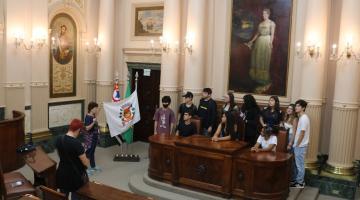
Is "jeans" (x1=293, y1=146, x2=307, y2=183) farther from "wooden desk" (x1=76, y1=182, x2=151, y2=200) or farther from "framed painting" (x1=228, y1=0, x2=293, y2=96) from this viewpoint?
"wooden desk" (x1=76, y1=182, x2=151, y2=200)

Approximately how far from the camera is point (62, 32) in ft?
35.9

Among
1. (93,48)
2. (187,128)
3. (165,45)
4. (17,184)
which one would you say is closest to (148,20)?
(165,45)

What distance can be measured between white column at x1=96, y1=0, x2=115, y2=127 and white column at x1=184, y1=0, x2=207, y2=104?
2.75 meters

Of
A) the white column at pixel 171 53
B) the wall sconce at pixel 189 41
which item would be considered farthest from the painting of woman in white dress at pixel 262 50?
the white column at pixel 171 53

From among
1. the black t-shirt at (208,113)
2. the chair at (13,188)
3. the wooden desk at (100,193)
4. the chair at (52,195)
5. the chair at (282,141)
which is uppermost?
the black t-shirt at (208,113)

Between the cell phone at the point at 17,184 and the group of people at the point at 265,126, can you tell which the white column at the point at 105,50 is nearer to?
the group of people at the point at 265,126

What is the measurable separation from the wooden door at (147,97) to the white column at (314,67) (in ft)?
15.3

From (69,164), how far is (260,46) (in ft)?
19.5

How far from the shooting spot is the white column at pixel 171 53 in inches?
400

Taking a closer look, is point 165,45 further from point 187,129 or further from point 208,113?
point 187,129

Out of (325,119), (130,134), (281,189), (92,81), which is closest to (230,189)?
(281,189)

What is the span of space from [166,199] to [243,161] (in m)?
1.69

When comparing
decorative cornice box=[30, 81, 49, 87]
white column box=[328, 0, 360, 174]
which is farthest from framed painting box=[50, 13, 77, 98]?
white column box=[328, 0, 360, 174]

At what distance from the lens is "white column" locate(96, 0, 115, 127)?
11.4 m
